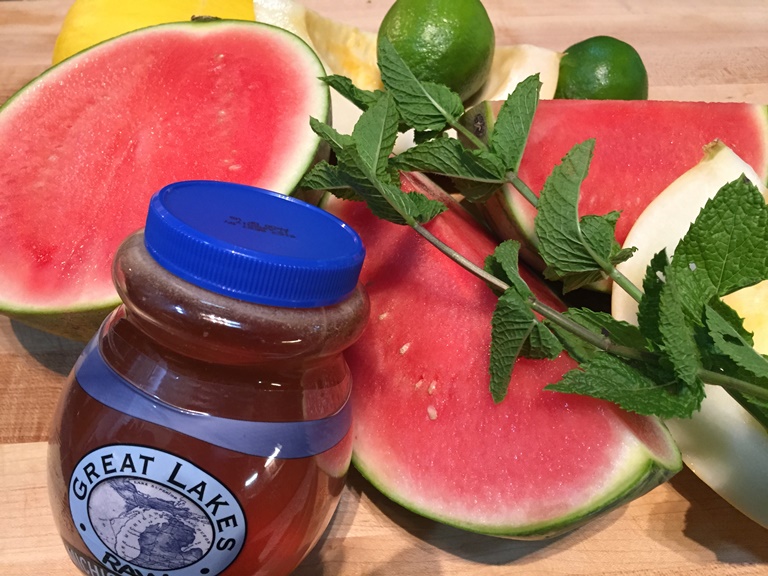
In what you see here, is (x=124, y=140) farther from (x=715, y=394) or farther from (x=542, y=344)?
(x=715, y=394)

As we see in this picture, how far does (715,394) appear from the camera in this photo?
731 millimetres

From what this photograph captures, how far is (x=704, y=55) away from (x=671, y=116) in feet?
1.97

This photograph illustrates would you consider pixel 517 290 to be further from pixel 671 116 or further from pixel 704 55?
pixel 704 55

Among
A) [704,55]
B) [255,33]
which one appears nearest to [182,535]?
[255,33]

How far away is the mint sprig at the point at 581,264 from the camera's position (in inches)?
23.7

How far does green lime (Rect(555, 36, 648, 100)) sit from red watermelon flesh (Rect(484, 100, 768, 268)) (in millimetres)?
132

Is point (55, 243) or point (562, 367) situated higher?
point (562, 367)

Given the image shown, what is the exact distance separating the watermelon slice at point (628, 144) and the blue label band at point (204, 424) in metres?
0.43

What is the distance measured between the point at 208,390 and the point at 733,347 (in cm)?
46

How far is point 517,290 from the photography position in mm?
679

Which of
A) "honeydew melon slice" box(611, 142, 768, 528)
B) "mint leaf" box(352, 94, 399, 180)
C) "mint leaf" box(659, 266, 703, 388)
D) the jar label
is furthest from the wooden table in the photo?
"mint leaf" box(352, 94, 399, 180)

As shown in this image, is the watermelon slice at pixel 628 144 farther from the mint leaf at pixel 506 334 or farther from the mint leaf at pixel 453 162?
the mint leaf at pixel 506 334

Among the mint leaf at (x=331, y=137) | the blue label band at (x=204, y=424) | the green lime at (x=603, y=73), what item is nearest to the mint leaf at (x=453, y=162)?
the mint leaf at (x=331, y=137)

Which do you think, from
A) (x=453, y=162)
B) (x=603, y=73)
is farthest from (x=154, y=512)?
(x=603, y=73)
